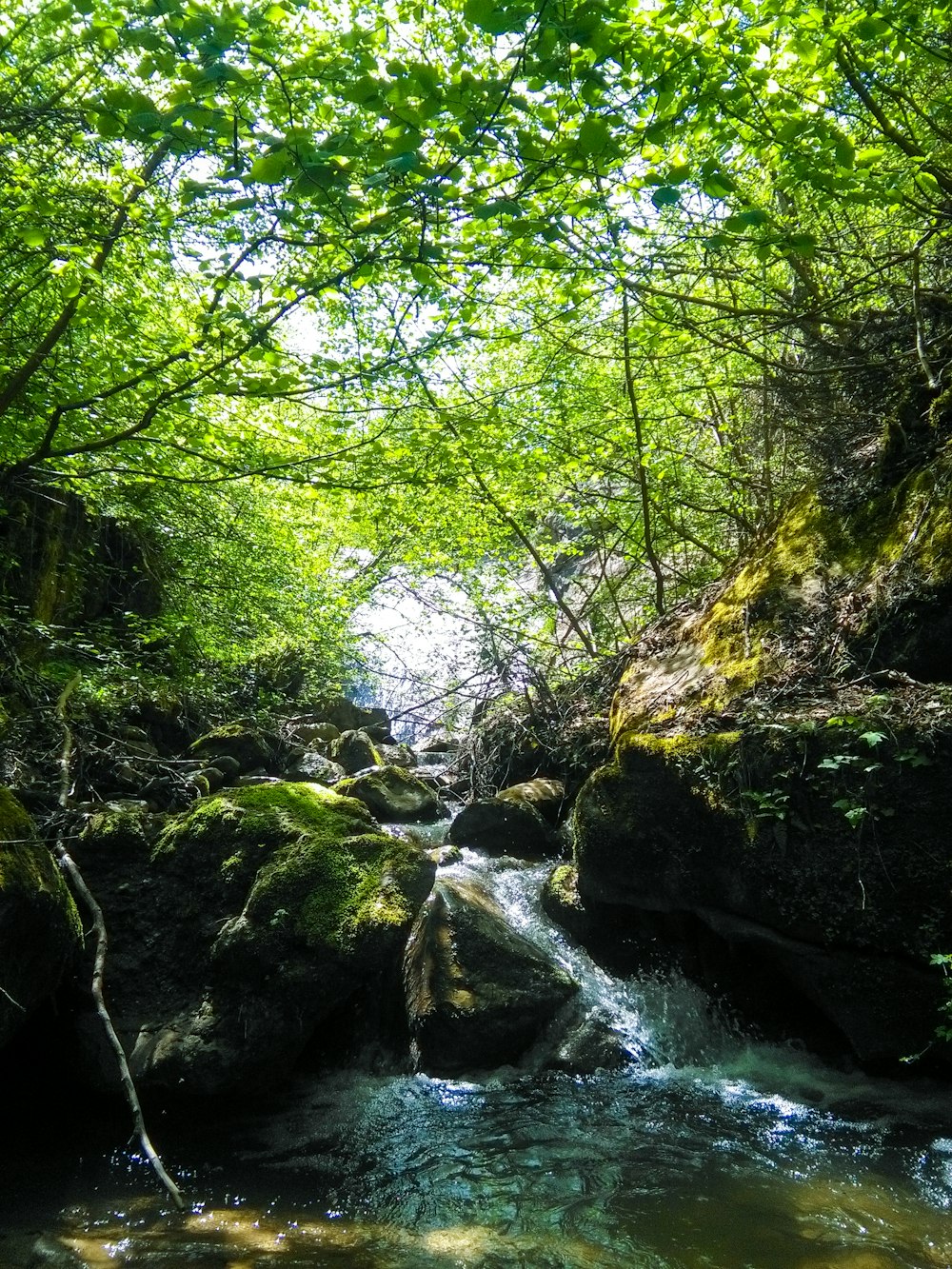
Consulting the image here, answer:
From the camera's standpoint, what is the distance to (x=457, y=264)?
161 inches

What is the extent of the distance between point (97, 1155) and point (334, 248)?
579cm

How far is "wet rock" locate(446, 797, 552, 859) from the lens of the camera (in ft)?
31.3

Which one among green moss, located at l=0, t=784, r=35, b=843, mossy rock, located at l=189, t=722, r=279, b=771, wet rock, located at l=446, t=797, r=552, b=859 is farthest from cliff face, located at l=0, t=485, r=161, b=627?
wet rock, located at l=446, t=797, r=552, b=859

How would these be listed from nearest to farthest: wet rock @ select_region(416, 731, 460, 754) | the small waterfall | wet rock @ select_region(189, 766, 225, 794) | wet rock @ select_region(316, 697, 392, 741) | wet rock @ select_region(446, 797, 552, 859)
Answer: the small waterfall < wet rock @ select_region(189, 766, 225, 794) < wet rock @ select_region(446, 797, 552, 859) < wet rock @ select_region(416, 731, 460, 754) < wet rock @ select_region(316, 697, 392, 741)

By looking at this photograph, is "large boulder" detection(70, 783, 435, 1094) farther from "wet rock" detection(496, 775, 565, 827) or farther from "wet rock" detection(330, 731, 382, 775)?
"wet rock" detection(330, 731, 382, 775)

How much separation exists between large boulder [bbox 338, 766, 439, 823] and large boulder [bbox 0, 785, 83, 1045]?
20.4 feet

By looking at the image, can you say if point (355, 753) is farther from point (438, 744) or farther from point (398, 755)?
point (438, 744)

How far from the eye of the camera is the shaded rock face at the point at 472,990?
225 inches

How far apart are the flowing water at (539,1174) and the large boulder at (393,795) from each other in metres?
5.91

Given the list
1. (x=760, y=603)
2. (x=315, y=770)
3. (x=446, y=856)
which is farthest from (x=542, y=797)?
(x=315, y=770)

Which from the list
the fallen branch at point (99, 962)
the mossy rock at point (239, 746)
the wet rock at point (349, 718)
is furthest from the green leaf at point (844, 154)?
the wet rock at point (349, 718)

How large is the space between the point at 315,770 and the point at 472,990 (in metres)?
8.29

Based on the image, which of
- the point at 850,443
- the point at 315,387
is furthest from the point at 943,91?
the point at 315,387

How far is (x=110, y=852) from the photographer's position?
6.55 m
